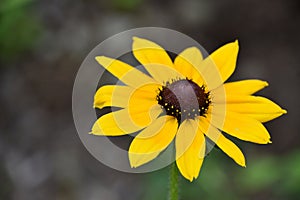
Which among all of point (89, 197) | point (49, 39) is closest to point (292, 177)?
point (89, 197)

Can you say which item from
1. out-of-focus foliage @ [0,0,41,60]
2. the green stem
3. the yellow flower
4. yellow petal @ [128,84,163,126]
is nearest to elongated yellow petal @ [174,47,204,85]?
the yellow flower

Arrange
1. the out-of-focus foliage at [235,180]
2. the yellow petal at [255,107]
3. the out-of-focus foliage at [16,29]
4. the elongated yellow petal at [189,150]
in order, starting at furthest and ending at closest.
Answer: the out-of-focus foliage at [16,29], the out-of-focus foliage at [235,180], the yellow petal at [255,107], the elongated yellow petal at [189,150]

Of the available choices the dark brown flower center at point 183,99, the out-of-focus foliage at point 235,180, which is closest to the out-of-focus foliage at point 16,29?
the out-of-focus foliage at point 235,180

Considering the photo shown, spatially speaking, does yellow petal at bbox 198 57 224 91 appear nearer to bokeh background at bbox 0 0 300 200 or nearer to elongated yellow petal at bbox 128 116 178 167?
elongated yellow petal at bbox 128 116 178 167

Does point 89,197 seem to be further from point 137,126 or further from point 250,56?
point 137,126

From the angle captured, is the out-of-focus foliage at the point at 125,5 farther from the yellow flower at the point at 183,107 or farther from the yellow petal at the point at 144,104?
the yellow petal at the point at 144,104

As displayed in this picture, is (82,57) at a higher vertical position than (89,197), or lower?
higher

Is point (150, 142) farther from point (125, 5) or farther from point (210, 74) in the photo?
point (125, 5)

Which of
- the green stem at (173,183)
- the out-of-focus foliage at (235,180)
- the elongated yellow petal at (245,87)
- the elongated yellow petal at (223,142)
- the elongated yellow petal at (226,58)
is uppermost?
the elongated yellow petal at (226,58)
